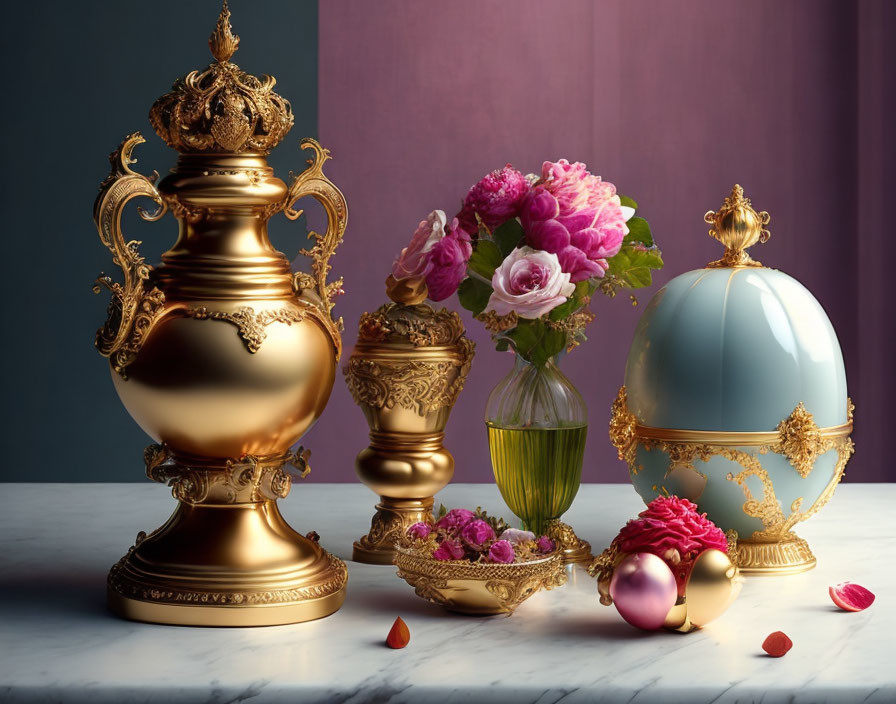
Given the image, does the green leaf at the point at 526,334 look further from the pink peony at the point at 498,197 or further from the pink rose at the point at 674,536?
the pink rose at the point at 674,536

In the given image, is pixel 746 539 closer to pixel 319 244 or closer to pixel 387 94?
pixel 319 244

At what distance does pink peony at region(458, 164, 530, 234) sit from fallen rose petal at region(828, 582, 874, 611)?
0.49 metres

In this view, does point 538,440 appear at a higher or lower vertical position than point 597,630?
higher

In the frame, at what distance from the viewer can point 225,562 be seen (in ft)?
3.34

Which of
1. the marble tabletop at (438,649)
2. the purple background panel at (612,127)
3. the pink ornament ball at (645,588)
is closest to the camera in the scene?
the marble tabletop at (438,649)

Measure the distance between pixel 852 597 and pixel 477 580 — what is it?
1.19ft

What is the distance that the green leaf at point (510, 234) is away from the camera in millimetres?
1179

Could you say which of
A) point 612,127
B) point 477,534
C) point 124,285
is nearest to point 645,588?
point 477,534

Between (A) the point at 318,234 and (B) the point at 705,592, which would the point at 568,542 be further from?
(A) the point at 318,234

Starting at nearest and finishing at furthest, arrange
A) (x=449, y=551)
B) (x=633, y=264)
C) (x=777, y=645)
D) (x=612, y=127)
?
(x=777, y=645), (x=449, y=551), (x=633, y=264), (x=612, y=127)

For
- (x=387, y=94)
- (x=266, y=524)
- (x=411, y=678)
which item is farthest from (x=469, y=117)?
(x=411, y=678)

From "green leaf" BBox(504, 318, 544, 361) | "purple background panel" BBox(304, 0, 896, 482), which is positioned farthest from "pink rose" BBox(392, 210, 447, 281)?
"purple background panel" BBox(304, 0, 896, 482)

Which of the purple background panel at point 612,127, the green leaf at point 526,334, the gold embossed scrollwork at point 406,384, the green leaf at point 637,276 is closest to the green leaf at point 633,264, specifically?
the green leaf at point 637,276

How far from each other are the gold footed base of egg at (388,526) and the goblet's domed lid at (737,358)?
0.27 metres
